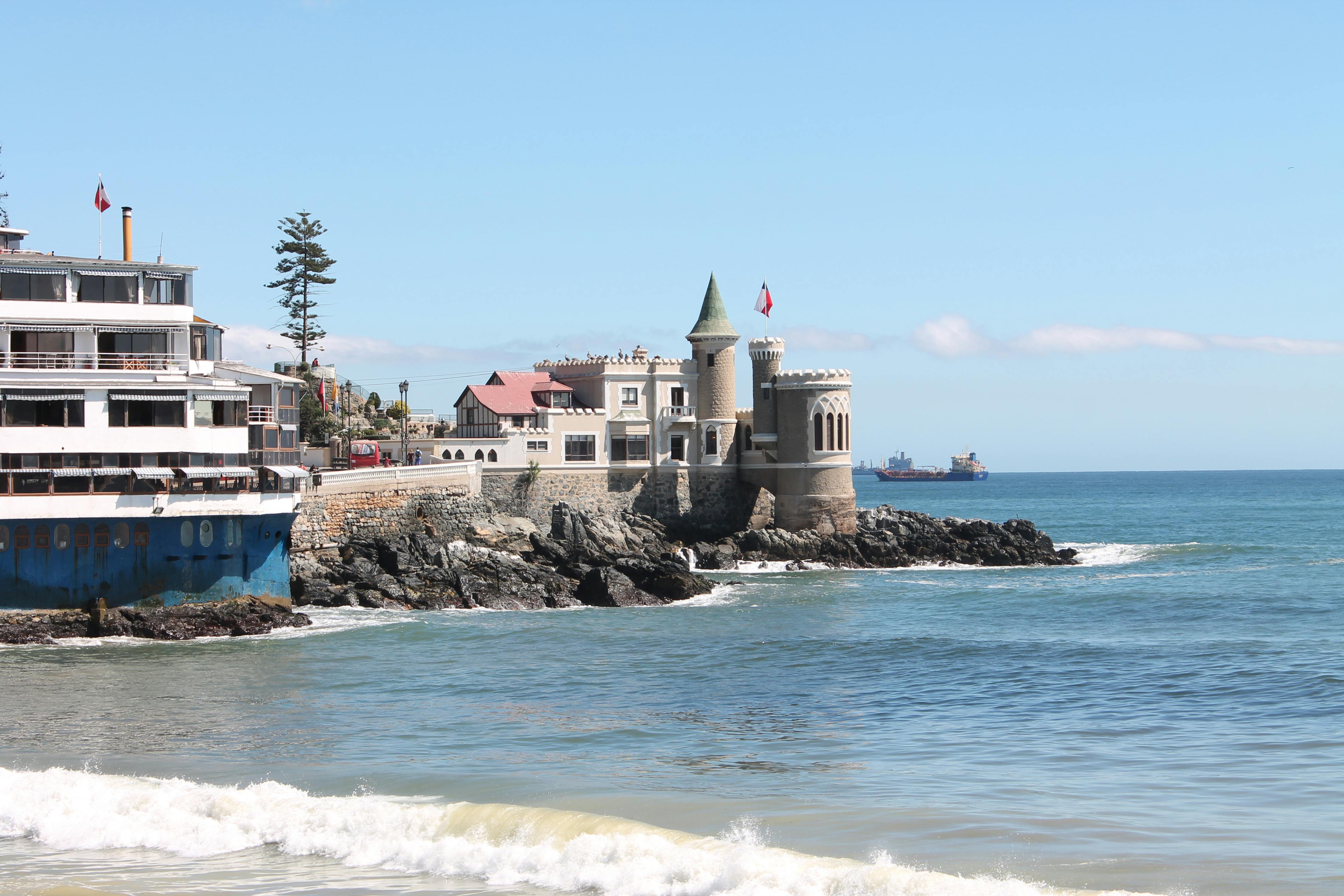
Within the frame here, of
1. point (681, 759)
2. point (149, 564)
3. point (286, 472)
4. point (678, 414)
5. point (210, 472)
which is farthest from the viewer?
point (678, 414)

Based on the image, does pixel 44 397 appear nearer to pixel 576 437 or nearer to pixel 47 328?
pixel 47 328

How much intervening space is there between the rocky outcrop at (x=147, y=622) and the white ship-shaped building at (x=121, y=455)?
44 cm

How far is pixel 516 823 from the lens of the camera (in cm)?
1712

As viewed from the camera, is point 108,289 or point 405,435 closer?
point 108,289

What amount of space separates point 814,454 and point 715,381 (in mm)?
5947

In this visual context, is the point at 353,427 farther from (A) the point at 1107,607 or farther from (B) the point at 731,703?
(B) the point at 731,703

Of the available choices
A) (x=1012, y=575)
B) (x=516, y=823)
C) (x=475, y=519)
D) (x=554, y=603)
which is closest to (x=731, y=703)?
(x=516, y=823)

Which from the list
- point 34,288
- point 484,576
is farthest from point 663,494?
point 34,288

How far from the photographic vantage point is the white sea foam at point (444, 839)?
49.1 feet

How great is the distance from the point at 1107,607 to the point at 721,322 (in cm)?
2394

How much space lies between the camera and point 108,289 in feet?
120

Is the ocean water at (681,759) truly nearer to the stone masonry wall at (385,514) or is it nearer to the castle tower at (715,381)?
the stone masonry wall at (385,514)

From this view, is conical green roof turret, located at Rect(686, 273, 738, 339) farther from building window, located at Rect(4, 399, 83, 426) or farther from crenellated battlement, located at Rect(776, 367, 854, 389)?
building window, located at Rect(4, 399, 83, 426)

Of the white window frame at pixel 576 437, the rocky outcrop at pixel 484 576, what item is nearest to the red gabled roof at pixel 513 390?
the white window frame at pixel 576 437
